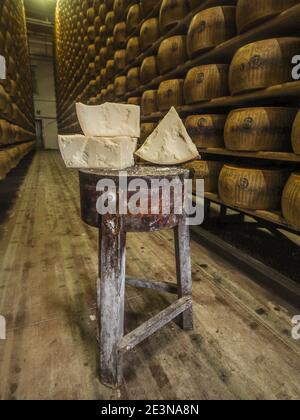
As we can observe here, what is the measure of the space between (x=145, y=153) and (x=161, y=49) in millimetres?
2325

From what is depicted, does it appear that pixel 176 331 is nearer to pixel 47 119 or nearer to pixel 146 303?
pixel 146 303

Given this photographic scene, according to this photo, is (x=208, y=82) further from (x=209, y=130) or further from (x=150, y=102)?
(x=150, y=102)

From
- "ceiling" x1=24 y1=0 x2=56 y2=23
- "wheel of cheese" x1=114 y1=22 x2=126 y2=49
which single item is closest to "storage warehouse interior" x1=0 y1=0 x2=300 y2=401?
"wheel of cheese" x1=114 y1=22 x2=126 y2=49

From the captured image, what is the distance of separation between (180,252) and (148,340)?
0.47m

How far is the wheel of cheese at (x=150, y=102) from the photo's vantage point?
139 inches

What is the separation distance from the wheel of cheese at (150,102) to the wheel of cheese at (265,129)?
5.99 feet

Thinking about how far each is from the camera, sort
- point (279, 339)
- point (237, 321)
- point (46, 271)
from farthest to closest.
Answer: point (46, 271) < point (237, 321) < point (279, 339)

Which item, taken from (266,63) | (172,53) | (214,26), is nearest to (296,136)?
(266,63)

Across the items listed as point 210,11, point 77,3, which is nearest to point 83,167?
point 210,11

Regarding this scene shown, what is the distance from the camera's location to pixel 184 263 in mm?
1303

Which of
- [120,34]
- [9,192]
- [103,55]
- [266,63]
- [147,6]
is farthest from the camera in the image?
[103,55]

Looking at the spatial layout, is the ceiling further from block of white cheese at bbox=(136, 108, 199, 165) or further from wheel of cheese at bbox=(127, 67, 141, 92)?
block of white cheese at bbox=(136, 108, 199, 165)

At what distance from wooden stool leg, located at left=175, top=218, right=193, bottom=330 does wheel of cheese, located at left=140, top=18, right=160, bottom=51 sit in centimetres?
318

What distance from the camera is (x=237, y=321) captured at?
1.44 metres
